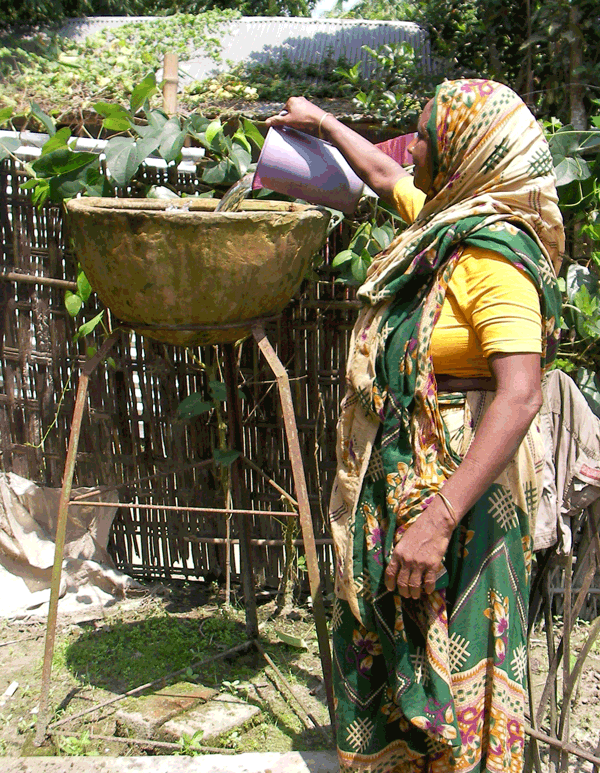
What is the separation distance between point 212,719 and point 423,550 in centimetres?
141

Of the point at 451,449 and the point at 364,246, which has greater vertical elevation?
the point at 364,246

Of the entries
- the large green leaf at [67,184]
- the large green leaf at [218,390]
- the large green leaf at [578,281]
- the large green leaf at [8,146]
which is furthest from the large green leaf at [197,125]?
the large green leaf at [578,281]

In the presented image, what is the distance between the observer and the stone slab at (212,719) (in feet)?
7.72

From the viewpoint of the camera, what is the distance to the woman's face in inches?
60.4

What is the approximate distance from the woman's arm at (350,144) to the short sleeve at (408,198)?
0.11 ft

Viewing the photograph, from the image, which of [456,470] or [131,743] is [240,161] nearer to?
[456,470]

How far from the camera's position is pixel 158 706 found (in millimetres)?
2469

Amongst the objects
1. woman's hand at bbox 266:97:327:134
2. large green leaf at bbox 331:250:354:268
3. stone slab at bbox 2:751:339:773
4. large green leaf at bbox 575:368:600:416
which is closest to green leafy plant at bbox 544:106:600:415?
large green leaf at bbox 575:368:600:416

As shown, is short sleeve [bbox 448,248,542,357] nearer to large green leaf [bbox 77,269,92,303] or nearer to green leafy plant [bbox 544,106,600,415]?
green leafy plant [bbox 544,106,600,415]

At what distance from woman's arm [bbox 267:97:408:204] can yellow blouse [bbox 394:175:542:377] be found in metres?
0.71

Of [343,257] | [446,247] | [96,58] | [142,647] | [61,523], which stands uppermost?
[96,58]

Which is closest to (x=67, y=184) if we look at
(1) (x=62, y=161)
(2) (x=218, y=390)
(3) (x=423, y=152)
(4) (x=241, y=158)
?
(1) (x=62, y=161)

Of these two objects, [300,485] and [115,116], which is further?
[115,116]

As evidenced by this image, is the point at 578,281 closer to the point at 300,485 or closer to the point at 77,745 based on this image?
the point at 300,485
